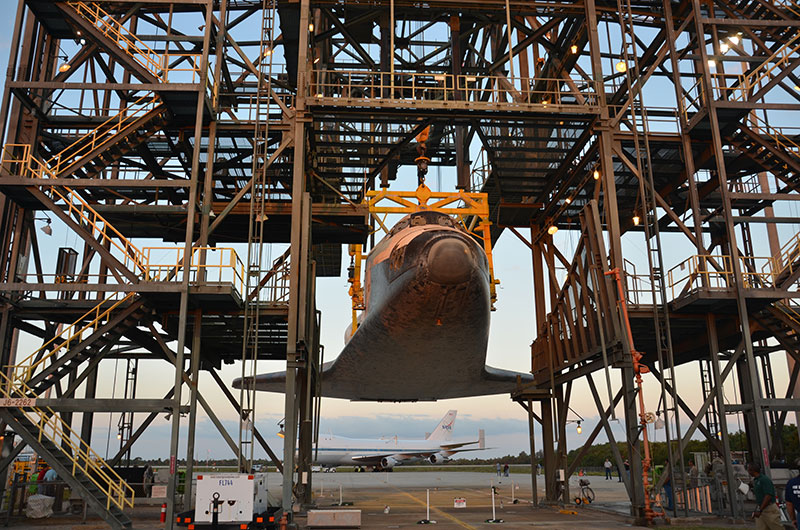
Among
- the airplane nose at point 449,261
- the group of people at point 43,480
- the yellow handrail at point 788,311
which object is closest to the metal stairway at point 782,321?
the yellow handrail at point 788,311

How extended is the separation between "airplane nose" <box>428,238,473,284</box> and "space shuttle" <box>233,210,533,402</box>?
3 cm

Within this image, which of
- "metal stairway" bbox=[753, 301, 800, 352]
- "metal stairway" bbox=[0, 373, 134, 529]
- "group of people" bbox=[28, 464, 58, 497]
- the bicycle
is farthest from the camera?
the bicycle

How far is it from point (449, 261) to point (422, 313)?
2.80 m

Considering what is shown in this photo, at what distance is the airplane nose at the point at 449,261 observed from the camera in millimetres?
15984

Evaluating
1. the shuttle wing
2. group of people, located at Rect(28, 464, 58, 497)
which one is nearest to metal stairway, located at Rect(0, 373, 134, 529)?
group of people, located at Rect(28, 464, 58, 497)

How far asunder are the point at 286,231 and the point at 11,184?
9.97 meters

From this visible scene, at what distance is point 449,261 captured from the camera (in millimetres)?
15953

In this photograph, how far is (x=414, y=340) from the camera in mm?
20344

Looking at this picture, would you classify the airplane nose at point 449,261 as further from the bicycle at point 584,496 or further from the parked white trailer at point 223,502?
the bicycle at point 584,496

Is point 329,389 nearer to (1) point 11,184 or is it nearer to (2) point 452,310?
(2) point 452,310

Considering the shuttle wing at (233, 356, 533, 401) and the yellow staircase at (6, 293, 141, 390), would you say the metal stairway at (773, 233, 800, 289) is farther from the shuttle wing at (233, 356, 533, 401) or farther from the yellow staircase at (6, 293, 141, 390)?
the yellow staircase at (6, 293, 141, 390)

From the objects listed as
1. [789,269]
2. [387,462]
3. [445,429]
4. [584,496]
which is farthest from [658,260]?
[445,429]

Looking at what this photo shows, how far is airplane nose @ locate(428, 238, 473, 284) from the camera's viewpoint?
16.0 m

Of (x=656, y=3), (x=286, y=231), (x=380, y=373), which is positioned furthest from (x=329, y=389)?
(x=656, y=3)
